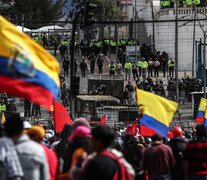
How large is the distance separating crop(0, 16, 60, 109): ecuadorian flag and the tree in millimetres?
74691

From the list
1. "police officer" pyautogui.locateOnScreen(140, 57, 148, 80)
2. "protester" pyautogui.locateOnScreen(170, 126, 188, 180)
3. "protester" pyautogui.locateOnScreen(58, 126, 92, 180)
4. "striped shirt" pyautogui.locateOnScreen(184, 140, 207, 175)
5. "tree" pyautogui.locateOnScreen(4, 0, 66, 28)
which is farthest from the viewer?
"tree" pyautogui.locateOnScreen(4, 0, 66, 28)

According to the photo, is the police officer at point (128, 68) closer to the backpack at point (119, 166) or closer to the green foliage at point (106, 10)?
the green foliage at point (106, 10)

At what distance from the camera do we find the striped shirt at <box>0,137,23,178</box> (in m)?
9.20

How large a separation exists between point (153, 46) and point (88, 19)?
44624mm

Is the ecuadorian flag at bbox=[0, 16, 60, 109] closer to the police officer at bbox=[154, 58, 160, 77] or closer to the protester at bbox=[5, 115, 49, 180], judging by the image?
the protester at bbox=[5, 115, 49, 180]

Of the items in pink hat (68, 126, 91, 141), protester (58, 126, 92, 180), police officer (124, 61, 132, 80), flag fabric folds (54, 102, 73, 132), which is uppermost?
pink hat (68, 126, 91, 141)

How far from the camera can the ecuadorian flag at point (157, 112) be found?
15.6m

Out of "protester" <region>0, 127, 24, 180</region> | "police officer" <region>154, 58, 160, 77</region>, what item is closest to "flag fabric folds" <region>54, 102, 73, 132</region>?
"protester" <region>0, 127, 24, 180</region>

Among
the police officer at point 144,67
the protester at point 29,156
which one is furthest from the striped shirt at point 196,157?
the police officer at point 144,67

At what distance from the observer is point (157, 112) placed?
1600 centimetres

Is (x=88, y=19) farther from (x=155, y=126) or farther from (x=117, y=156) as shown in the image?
(x=117, y=156)

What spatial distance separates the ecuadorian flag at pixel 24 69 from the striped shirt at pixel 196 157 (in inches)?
118

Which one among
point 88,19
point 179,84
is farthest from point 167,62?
point 88,19

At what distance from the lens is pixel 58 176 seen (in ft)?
33.1
